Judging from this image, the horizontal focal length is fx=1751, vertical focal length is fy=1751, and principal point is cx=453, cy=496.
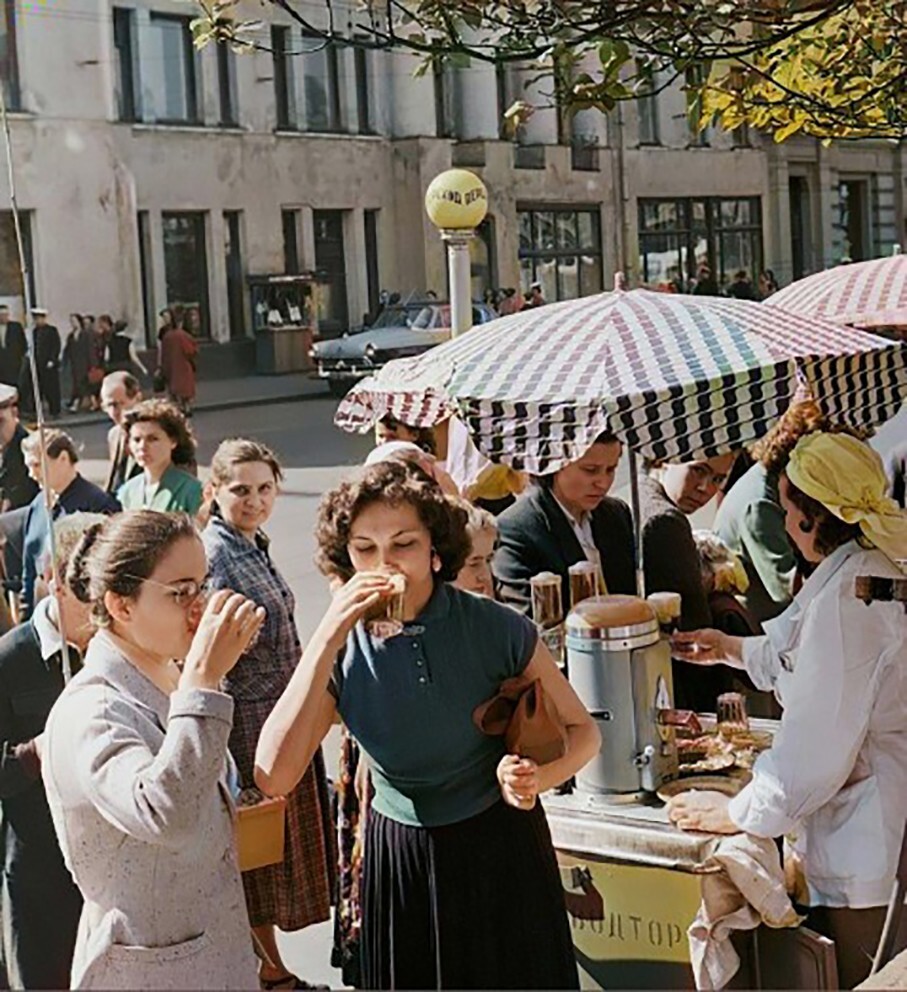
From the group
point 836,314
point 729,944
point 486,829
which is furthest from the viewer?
point 836,314

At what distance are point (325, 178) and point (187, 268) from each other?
13.8 ft

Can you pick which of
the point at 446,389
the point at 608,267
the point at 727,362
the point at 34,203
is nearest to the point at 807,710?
the point at 727,362

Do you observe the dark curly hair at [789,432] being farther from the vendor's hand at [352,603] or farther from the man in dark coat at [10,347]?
the man in dark coat at [10,347]

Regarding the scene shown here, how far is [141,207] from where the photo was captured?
3369 centimetres

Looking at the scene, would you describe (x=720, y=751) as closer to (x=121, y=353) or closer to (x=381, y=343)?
(x=381, y=343)

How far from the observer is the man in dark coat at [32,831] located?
466 centimetres

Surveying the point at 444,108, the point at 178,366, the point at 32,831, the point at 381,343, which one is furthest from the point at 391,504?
the point at 444,108

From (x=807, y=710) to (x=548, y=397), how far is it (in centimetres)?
136

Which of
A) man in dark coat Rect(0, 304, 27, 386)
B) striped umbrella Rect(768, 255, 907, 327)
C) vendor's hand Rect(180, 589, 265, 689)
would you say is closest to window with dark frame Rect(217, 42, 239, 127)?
man in dark coat Rect(0, 304, 27, 386)

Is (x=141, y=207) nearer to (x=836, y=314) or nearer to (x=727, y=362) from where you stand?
(x=836, y=314)

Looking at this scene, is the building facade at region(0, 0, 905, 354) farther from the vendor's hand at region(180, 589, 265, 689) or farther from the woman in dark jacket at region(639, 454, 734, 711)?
the vendor's hand at region(180, 589, 265, 689)

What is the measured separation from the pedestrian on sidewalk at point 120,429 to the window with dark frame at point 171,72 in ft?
84.4

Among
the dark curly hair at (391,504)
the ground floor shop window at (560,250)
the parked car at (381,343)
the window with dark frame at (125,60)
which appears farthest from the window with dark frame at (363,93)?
the dark curly hair at (391,504)

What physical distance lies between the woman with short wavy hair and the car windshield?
28.3m
